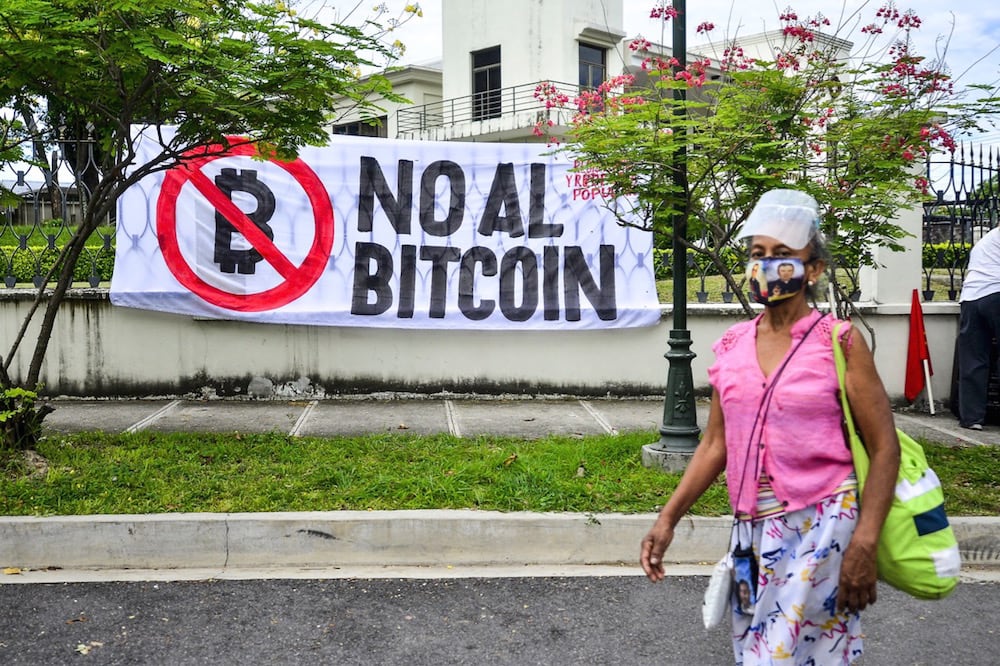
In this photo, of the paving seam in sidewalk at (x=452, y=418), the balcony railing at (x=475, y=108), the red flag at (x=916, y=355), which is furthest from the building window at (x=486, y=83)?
the paving seam in sidewalk at (x=452, y=418)

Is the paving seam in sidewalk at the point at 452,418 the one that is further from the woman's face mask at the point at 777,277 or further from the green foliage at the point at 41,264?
the woman's face mask at the point at 777,277

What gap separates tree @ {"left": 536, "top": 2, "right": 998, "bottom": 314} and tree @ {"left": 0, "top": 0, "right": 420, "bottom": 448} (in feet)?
5.55

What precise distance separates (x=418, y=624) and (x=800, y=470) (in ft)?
8.13

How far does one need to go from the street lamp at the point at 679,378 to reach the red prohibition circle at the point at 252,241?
12.3 feet

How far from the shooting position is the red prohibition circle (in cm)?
877

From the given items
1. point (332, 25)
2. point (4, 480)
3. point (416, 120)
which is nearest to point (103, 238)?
point (4, 480)

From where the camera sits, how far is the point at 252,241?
29.2ft

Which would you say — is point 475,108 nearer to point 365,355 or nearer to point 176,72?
point 365,355

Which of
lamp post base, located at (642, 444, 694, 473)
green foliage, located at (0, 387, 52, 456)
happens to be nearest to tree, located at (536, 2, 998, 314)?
lamp post base, located at (642, 444, 694, 473)

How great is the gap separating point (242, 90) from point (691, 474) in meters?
4.16

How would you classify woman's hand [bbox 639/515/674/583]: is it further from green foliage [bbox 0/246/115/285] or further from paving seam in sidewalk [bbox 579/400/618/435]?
green foliage [bbox 0/246/115/285]

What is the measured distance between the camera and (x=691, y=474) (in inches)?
117

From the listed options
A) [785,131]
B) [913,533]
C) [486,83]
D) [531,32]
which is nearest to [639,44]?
[785,131]

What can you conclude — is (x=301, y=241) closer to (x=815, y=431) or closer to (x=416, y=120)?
(x=815, y=431)
